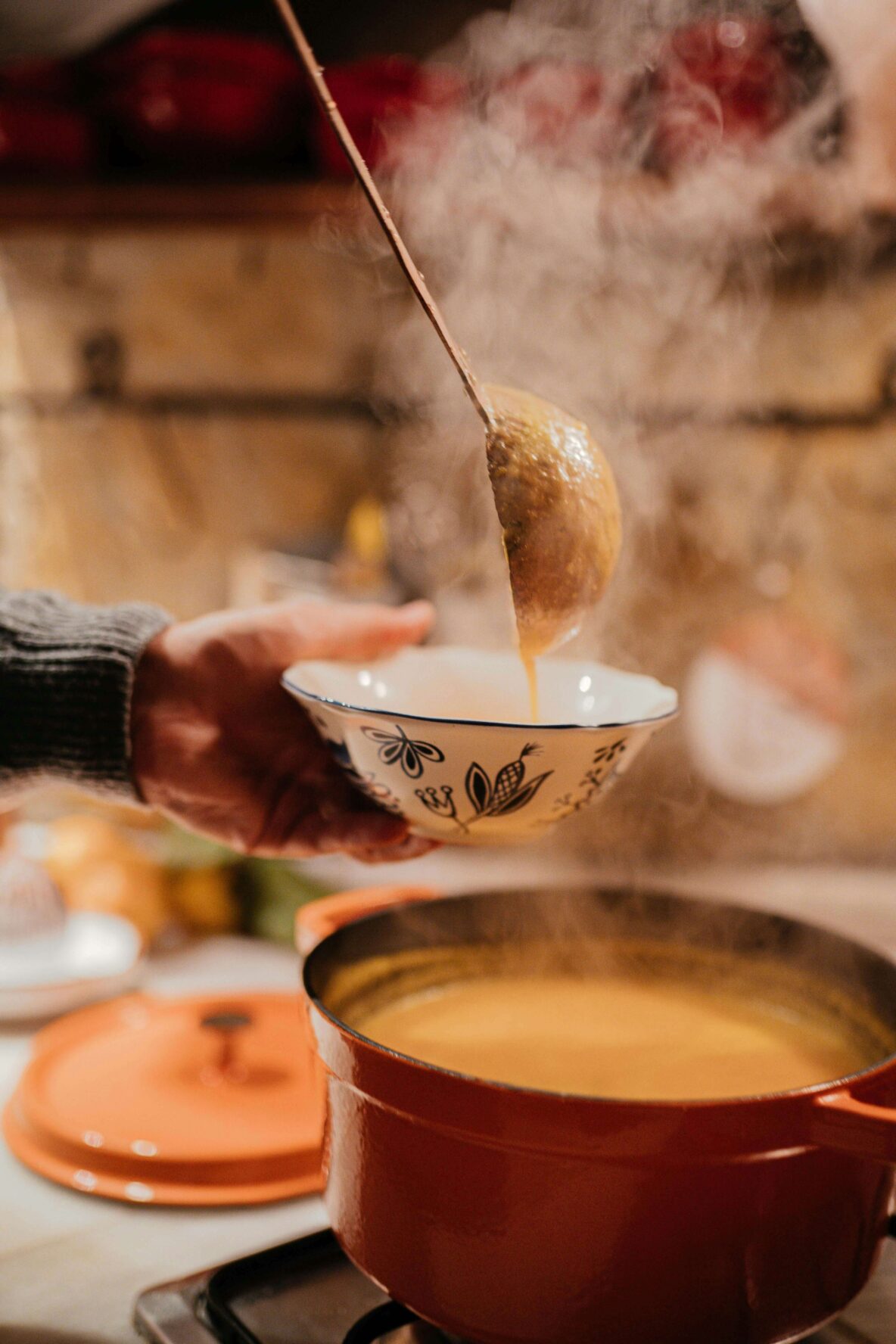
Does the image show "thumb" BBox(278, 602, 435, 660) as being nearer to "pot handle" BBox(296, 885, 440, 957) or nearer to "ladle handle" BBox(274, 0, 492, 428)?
"pot handle" BBox(296, 885, 440, 957)

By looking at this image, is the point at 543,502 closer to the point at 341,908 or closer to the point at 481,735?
the point at 481,735

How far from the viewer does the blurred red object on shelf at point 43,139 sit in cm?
162

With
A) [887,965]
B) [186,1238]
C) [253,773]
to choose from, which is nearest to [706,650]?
[253,773]

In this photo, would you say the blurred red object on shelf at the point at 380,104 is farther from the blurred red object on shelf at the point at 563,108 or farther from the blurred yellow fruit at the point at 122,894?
the blurred yellow fruit at the point at 122,894

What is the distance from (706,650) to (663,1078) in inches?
49.6

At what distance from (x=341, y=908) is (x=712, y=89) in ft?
4.10

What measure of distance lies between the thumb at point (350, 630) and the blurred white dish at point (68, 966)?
1.64ft

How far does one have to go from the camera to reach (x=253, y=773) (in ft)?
3.48

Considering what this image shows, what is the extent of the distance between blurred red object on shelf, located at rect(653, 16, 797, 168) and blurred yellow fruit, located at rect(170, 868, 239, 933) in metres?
1.20

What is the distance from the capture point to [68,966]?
1246mm

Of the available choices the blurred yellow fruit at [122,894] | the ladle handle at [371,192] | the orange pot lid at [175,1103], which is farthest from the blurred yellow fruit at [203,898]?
the ladle handle at [371,192]

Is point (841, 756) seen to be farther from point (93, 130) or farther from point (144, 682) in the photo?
point (93, 130)

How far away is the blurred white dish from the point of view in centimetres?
118

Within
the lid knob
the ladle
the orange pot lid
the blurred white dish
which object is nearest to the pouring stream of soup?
the ladle
